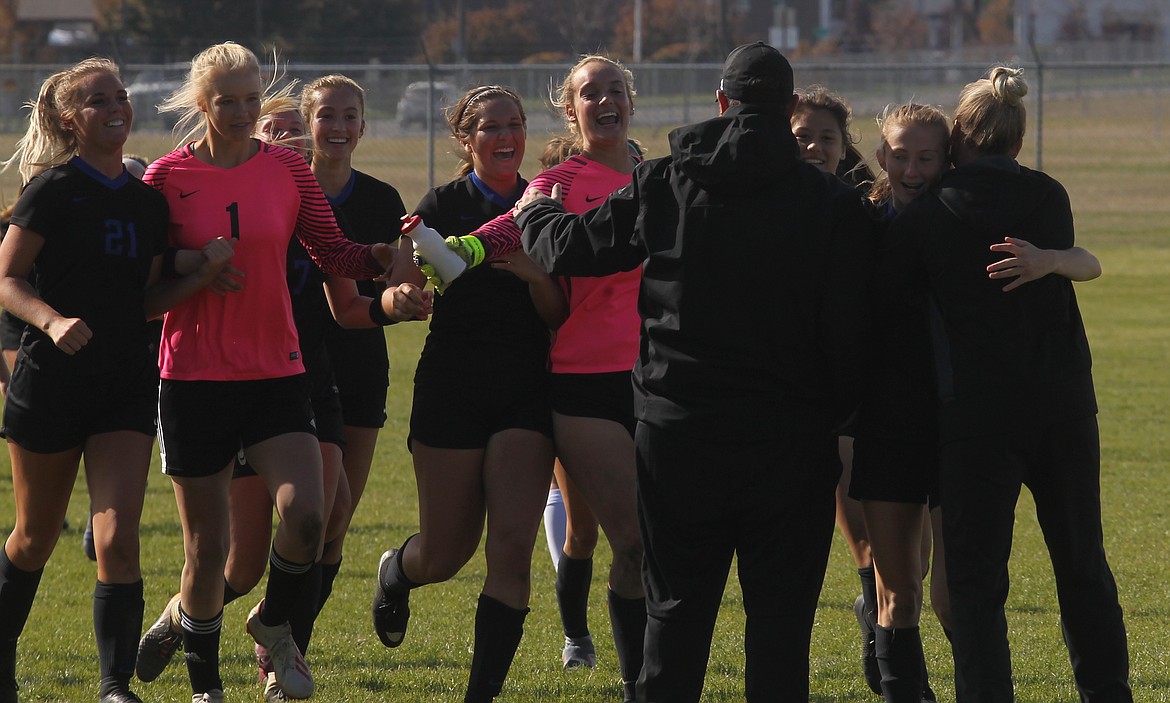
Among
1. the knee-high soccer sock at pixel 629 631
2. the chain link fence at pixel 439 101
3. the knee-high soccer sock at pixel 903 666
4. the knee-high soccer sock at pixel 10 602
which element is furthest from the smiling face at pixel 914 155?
the chain link fence at pixel 439 101

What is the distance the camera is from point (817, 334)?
11.3 feet

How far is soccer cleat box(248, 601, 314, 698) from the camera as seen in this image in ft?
15.5

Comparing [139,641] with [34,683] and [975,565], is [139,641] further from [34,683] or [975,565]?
[975,565]

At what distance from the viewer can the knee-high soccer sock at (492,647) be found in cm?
436

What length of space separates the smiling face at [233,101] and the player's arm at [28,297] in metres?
0.64

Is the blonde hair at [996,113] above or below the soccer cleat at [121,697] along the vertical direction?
above

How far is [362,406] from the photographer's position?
5.52 m

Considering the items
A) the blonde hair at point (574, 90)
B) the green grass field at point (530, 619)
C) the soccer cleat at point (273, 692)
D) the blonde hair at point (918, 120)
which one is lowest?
the green grass field at point (530, 619)

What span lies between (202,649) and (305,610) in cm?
47

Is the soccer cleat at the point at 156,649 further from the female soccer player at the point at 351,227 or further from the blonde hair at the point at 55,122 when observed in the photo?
the blonde hair at the point at 55,122

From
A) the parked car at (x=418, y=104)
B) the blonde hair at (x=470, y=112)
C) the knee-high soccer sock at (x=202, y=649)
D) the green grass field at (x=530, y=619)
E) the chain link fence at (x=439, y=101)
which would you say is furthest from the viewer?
the parked car at (x=418, y=104)

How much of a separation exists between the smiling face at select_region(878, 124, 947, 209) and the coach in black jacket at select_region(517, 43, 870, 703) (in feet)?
1.89

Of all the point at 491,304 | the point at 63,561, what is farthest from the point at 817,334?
the point at 63,561

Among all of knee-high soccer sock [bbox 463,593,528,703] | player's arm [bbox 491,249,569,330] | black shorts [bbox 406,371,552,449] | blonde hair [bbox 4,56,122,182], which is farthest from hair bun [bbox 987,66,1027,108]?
blonde hair [bbox 4,56,122,182]
